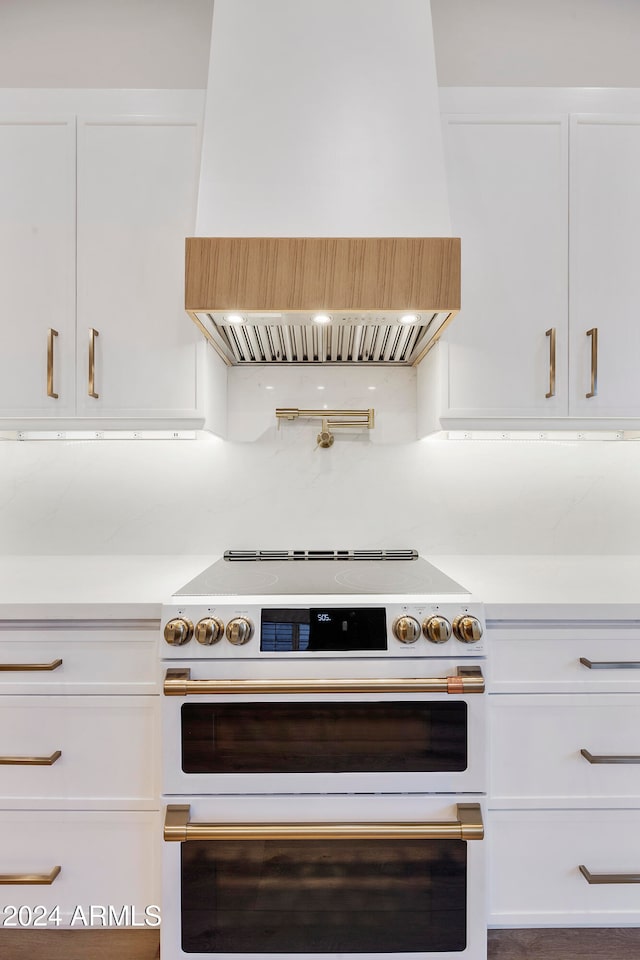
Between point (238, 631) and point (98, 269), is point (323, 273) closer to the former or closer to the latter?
point (98, 269)

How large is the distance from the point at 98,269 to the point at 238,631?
3.66 ft

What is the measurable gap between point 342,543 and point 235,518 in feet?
1.32

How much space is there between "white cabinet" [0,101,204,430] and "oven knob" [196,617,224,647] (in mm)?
594

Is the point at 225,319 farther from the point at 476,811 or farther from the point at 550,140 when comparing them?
the point at 476,811

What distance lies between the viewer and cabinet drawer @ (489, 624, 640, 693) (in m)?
1.27

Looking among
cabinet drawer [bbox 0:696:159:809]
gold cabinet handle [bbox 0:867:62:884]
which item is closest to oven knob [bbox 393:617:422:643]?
cabinet drawer [bbox 0:696:159:809]

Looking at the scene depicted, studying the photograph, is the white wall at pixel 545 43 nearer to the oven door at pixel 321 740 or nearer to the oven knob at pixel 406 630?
the oven knob at pixel 406 630

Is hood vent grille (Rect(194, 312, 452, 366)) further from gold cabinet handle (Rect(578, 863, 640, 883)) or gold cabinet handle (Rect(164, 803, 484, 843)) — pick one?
gold cabinet handle (Rect(578, 863, 640, 883))

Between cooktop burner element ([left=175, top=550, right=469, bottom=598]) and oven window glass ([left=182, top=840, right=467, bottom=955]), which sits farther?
cooktop burner element ([left=175, top=550, right=469, bottom=598])

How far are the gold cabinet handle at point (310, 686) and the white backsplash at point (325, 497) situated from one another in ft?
2.30

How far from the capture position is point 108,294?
4.91ft

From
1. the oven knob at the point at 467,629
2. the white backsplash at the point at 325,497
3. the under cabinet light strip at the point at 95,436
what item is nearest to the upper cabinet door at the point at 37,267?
the under cabinet light strip at the point at 95,436

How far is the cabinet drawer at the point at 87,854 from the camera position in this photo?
126 cm

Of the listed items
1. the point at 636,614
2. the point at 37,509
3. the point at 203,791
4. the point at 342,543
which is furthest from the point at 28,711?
the point at 636,614
